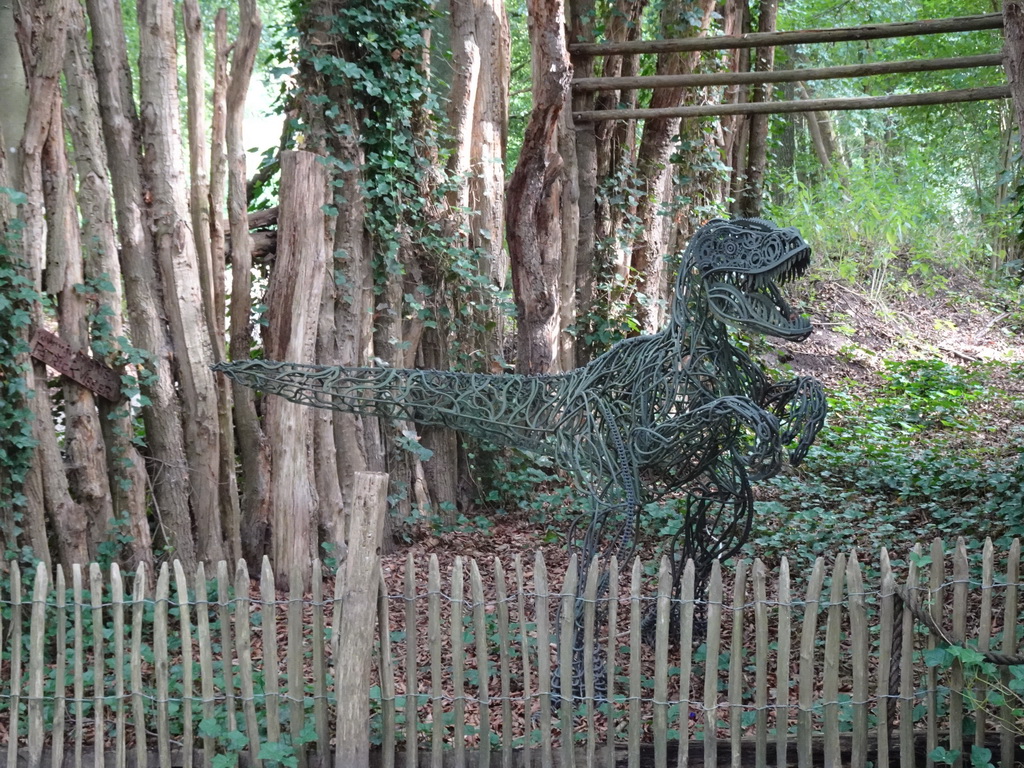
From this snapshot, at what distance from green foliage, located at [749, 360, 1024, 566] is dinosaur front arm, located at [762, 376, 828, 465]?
221cm

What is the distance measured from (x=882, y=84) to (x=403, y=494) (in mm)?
13010

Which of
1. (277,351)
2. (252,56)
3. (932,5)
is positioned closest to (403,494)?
(277,351)

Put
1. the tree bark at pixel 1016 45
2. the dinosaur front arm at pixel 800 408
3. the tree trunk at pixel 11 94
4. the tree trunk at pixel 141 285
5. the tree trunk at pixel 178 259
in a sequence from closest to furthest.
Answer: the dinosaur front arm at pixel 800 408 → the tree bark at pixel 1016 45 → the tree trunk at pixel 11 94 → the tree trunk at pixel 141 285 → the tree trunk at pixel 178 259

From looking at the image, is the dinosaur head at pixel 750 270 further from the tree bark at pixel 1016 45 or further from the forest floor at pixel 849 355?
the forest floor at pixel 849 355

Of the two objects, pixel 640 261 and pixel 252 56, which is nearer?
pixel 252 56

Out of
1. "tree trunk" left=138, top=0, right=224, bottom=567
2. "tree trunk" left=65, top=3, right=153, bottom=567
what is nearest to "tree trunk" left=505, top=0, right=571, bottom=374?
"tree trunk" left=138, top=0, right=224, bottom=567

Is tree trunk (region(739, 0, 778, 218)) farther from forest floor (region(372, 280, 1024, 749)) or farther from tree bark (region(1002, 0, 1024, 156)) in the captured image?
tree bark (region(1002, 0, 1024, 156))

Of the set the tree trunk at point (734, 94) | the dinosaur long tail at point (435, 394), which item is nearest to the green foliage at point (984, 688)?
the dinosaur long tail at point (435, 394)

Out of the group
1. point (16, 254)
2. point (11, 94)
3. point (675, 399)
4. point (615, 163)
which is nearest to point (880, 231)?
point (615, 163)

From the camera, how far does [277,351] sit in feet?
18.5

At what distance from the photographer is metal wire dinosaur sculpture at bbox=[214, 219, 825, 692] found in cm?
400

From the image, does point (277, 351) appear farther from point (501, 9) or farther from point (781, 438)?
point (501, 9)

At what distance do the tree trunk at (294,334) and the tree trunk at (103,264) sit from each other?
2.57ft

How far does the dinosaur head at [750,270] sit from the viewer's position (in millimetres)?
3936
